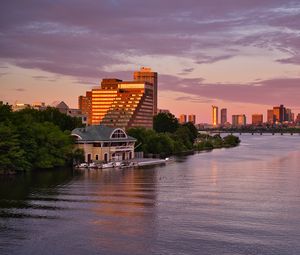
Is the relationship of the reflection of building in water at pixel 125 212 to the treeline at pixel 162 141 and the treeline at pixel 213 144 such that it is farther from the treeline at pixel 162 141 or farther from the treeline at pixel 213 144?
the treeline at pixel 213 144

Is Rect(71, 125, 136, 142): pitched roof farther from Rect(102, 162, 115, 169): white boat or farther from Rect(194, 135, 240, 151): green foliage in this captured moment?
Rect(194, 135, 240, 151): green foliage

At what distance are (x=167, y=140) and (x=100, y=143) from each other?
91.5 ft

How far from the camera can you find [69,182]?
159ft

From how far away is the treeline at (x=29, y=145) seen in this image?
174 feet

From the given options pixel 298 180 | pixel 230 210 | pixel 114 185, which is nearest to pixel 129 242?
pixel 230 210

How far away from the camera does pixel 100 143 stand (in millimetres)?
68812

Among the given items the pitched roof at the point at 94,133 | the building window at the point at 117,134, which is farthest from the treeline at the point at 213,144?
the pitched roof at the point at 94,133

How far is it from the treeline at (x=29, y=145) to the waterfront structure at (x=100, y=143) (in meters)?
1.62

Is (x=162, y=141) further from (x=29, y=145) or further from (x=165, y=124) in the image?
(x=165, y=124)

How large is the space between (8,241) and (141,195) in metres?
16.4

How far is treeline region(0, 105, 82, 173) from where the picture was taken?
53.0 metres

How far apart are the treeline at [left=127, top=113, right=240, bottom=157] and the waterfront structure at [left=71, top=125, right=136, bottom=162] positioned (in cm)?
1091

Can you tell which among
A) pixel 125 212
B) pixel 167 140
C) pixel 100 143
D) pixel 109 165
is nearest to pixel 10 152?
pixel 109 165

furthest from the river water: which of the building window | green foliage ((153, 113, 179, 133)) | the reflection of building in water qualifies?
green foliage ((153, 113, 179, 133))
